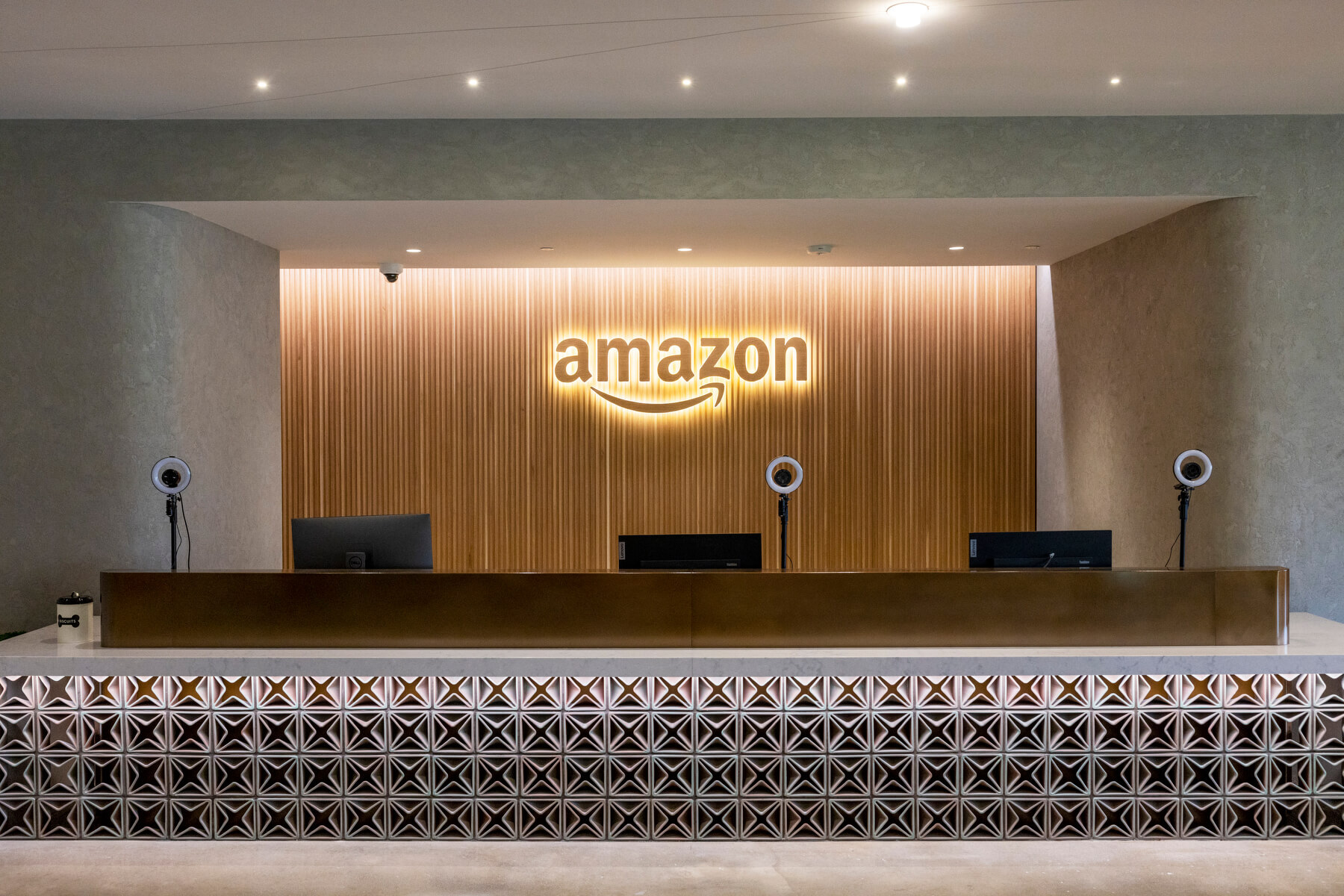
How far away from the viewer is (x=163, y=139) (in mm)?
4516

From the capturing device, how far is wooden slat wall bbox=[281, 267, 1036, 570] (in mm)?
6688

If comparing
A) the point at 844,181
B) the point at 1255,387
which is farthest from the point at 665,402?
the point at 1255,387

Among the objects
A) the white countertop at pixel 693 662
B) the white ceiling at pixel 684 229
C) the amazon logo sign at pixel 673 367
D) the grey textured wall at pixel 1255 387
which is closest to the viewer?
the white countertop at pixel 693 662

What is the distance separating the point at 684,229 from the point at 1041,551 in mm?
2559

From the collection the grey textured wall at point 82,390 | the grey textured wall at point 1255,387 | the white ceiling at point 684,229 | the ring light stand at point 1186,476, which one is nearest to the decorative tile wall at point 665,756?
the ring light stand at point 1186,476

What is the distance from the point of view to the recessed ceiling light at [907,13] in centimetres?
333

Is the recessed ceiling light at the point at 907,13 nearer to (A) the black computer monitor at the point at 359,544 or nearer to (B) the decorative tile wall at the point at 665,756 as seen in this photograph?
(B) the decorative tile wall at the point at 665,756

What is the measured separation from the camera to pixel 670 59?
3.82m

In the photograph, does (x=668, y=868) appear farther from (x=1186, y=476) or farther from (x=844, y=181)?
(x=844, y=181)

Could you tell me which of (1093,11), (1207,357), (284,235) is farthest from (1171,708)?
(284,235)

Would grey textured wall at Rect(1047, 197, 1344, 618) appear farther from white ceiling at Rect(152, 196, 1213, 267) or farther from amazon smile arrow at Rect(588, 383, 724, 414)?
amazon smile arrow at Rect(588, 383, 724, 414)

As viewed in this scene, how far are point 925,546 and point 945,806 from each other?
11.3ft

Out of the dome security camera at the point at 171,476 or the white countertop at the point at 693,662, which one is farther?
the dome security camera at the point at 171,476

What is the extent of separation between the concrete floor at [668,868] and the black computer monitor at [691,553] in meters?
1.08
